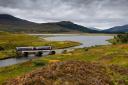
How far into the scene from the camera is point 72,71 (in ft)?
104

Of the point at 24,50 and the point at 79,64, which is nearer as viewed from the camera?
the point at 79,64

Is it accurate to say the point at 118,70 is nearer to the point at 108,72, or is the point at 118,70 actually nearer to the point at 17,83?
the point at 108,72

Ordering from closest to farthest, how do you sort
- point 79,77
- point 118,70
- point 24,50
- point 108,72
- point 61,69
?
point 79,77, point 61,69, point 108,72, point 118,70, point 24,50

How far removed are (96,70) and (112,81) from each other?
3.12 metres

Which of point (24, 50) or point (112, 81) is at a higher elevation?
point (112, 81)

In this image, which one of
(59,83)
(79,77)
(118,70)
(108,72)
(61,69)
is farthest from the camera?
(118,70)

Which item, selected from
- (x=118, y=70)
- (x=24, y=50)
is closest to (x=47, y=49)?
(x=24, y=50)

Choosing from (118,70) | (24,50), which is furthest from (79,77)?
(24,50)

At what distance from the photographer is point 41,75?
30.5 meters

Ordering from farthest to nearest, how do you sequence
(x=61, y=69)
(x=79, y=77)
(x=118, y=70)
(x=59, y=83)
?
(x=118, y=70), (x=61, y=69), (x=79, y=77), (x=59, y=83)

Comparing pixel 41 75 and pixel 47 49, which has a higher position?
pixel 41 75

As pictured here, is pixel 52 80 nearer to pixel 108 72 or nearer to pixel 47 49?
pixel 108 72

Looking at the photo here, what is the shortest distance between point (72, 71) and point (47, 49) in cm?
12997

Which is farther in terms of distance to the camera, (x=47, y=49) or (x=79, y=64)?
(x=47, y=49)
